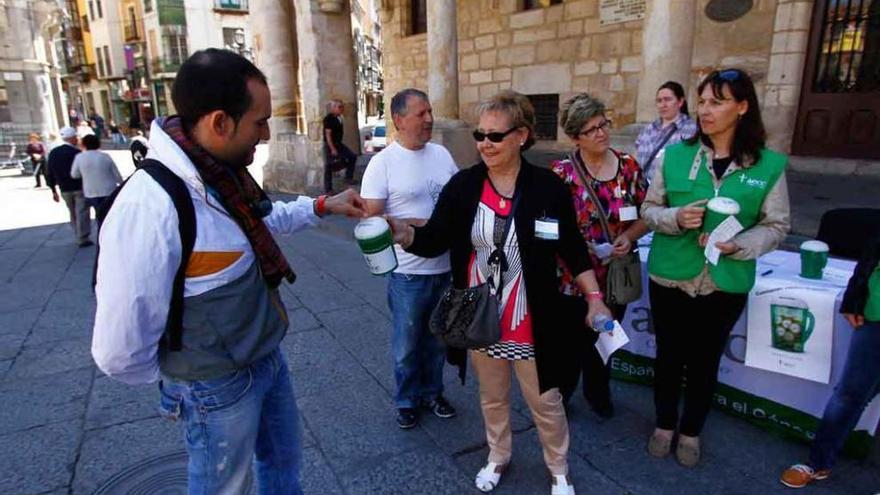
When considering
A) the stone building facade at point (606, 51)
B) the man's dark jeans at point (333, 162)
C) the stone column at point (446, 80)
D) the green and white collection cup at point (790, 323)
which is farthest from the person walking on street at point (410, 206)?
the man's dark jeans at point (333, 162)

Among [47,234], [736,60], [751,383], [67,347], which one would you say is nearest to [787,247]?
[751,383]

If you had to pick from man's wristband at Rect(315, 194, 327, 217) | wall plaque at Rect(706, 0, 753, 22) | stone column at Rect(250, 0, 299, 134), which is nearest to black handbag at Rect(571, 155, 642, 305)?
man's wristband at Rect(315, 194, 327, 217)

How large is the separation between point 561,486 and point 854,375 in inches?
53.3

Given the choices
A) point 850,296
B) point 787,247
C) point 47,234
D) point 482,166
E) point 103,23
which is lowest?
point 47,234

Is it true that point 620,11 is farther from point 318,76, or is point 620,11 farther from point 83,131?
point 83,131

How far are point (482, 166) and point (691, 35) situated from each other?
4276 millimetres

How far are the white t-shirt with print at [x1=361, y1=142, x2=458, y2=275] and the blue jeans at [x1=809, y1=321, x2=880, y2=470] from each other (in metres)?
1.89

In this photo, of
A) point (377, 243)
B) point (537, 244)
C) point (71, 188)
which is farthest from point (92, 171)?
point (537, 244)

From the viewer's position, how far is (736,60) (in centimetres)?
784

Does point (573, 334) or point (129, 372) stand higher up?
point (129, 372)

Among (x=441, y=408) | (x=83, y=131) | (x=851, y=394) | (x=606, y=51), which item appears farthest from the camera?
(x=83, y=131)

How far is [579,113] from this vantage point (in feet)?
8.89

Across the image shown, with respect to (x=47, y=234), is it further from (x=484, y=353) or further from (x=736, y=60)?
(x=736, y=60)

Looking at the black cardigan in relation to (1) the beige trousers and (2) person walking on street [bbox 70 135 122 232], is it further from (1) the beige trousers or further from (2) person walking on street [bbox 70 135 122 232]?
(2) person walking on street [bbox 70 135 122 232]
